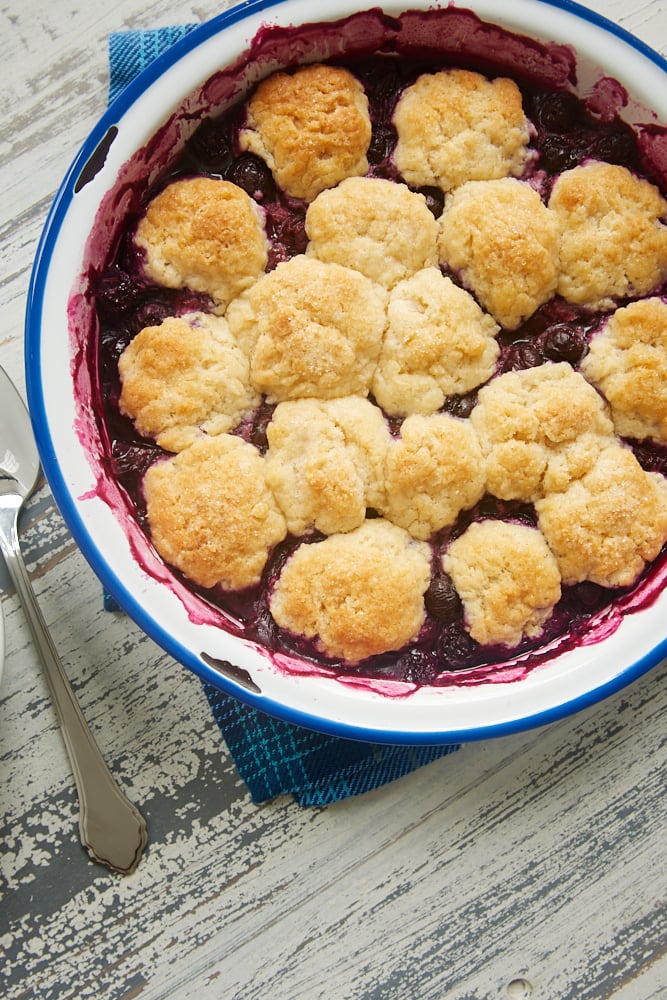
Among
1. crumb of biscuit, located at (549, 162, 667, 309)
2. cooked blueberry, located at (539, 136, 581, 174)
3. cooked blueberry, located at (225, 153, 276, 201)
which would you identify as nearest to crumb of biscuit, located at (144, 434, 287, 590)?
cooked blueberry, located at (225, 153, 276, 201)

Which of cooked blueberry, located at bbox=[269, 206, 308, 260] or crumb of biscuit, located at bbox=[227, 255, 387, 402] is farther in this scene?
cooked blueberry, located at bbox=[269, 206, 308, 260]

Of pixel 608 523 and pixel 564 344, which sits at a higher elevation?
pixel 564 344

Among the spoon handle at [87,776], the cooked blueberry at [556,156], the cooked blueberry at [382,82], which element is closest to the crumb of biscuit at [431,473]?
the cooked blueberry at [556,156]

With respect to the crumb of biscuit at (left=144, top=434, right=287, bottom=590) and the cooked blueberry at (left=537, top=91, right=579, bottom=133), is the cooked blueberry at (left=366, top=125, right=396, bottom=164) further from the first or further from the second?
the crumb of biscuit at (left=144, top=434, right=287, bottom=590)

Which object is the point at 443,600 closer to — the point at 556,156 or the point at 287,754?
the point at 287,754

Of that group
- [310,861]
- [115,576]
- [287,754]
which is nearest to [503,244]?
[115,576]

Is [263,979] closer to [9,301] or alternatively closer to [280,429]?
[280,429]

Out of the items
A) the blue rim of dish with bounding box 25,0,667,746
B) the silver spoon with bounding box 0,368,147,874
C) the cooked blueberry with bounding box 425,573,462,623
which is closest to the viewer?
the blue rim of dish with bounding box 25,0,667,746
